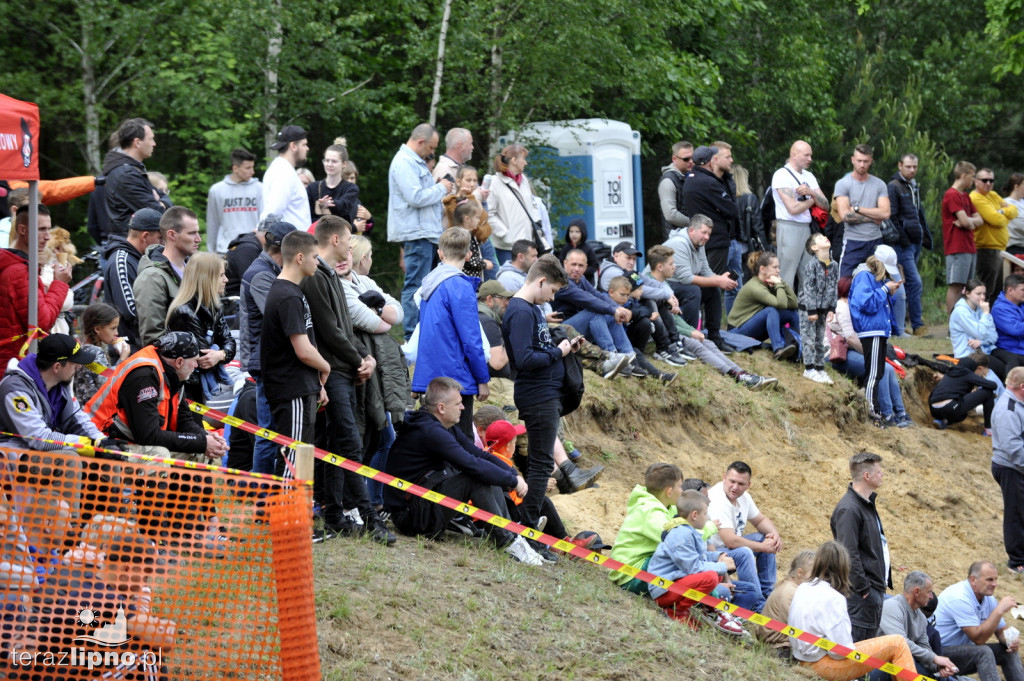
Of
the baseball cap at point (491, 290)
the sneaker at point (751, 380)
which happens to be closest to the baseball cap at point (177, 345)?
the baseball cap at point (491, 290)

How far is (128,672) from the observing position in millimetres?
5367

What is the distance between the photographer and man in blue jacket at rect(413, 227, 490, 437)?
8.66 m

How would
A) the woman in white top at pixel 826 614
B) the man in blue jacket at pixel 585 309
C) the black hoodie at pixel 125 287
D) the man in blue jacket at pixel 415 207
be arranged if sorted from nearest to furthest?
the woman in white top at pixel 826 614, the black hoodie at pixel 125 287, the man in blue jacket at pixel 415 207, the man in blue jacket at pixel 585 309

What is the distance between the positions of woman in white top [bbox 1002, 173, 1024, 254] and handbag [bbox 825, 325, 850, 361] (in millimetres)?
4289

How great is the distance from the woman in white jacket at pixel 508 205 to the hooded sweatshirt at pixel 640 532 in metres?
4.51

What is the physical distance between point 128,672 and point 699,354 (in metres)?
9.71

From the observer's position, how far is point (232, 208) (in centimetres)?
1196

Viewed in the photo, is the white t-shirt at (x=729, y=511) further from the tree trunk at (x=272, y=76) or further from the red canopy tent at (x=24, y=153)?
the tree trunk at (x=272, y=76)

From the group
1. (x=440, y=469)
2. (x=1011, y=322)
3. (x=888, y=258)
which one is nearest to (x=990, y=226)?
(x=1011, y=322)

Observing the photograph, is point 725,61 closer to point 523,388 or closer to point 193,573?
point 523,388

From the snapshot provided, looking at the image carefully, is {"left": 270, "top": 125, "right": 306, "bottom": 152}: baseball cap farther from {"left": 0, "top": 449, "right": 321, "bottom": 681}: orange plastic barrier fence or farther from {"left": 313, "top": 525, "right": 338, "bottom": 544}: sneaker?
{"left": 0, "top": 449, "right": 321, "bottom": 681}: orange plastic barrier fence

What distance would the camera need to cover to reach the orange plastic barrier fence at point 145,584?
5.34 meters

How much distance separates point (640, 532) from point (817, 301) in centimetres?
668

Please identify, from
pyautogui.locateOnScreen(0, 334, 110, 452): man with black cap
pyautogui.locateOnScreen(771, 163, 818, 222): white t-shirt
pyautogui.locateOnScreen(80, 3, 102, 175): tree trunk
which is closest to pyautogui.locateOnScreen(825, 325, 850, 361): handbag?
pyautogui.locateOnScreen(771, 163, 818, 222): white t-shirt
